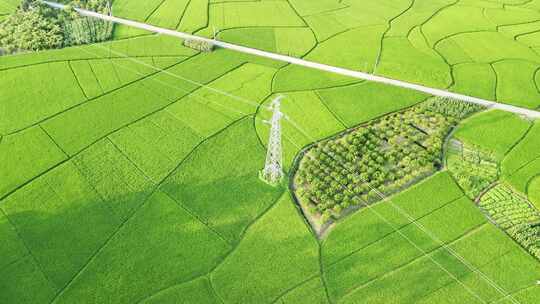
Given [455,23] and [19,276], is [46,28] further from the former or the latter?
[455,23]

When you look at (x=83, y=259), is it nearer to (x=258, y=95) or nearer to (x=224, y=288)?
(x=224, y=288)

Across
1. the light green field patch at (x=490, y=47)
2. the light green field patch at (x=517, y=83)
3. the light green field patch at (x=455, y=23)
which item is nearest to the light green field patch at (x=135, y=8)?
the light green field patch at (x=455, y=23)

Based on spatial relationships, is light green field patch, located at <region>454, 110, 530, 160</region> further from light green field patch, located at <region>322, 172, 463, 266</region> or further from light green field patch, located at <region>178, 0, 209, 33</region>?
light green field patch, located at <region>178, 0, 209, 33</region>

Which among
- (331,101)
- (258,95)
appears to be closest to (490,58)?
(331,101)

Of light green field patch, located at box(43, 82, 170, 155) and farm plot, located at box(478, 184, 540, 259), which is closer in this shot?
farm plot, located at box(478, 184, 540, 259)

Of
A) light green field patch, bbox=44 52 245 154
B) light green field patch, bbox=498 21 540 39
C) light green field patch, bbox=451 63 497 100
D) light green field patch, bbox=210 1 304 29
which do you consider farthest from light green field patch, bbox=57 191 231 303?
light green field patch, bbox=498 21 540 39

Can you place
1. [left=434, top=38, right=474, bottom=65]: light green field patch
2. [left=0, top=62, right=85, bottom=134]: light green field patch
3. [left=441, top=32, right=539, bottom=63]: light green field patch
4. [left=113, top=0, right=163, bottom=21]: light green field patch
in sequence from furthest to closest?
1. [left=113, top=0, right=163, bottom=21]: light green field patch
2. [left=441, top=32, right=539, bottom=63]: light green field patch
3. [left=434, top=38, right=474, bottom=65]: light green field patch
4. [left=0, top=62, right=85, bottom=134]: light green field patch
